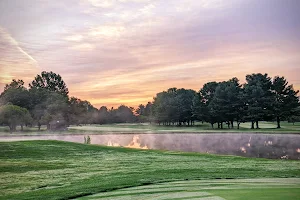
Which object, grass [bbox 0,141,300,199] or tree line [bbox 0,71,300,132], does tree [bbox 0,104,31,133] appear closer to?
tree line [bbox 0,71,300,132]

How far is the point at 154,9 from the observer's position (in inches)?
548

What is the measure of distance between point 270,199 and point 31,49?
1268 cm

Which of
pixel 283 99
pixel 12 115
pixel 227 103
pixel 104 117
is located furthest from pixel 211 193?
pixel 104 117

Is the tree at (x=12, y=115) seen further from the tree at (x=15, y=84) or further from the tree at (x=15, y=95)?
the tree at (x=15, y=84)

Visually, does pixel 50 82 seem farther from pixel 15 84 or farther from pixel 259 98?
pixel 259 98

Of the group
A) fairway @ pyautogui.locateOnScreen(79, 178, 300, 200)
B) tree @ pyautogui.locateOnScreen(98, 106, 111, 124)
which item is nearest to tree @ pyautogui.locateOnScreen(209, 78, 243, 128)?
tree @ pyautogui.locateOnScreen(98, 106, 111, 124)

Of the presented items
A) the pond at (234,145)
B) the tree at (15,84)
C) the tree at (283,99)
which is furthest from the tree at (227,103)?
the tree at (15,84)

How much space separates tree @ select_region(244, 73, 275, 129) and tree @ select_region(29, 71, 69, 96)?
101 ft

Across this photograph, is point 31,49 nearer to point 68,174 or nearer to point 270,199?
point 68,174

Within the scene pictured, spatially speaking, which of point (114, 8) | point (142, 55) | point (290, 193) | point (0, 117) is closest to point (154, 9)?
point (114, 8)

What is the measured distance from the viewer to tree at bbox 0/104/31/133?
3650cm

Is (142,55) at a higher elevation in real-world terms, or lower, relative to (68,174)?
higher

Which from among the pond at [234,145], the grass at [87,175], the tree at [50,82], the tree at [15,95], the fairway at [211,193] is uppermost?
the tree at [50,82]

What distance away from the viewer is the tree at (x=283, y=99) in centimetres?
A: 3897
